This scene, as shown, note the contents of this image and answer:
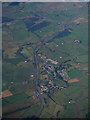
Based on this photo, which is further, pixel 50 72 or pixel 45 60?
pixel 45 60

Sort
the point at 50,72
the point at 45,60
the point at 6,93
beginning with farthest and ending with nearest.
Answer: the point at 45,60, the point at 50,72, the point at 6,93

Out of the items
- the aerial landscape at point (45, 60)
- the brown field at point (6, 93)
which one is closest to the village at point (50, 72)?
the aerial landscape at point (45, 60)

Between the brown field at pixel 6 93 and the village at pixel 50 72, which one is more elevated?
the village at pixel 50 72

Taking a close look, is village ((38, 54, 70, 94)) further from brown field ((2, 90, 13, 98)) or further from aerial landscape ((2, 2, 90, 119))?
brown field ((2, 90, 13, 98))

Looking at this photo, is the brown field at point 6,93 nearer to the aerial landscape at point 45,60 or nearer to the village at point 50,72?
the aerial landscape at point 45,60

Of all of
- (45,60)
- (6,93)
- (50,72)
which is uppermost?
(45,60)

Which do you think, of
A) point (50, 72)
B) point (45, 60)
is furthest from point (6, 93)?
point (45, 60)

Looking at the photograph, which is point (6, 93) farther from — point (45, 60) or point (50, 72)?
point (45, 60)

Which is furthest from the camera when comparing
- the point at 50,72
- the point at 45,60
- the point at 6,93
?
the point at 45,60

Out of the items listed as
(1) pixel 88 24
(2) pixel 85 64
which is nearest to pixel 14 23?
(1) pixel 88 24
